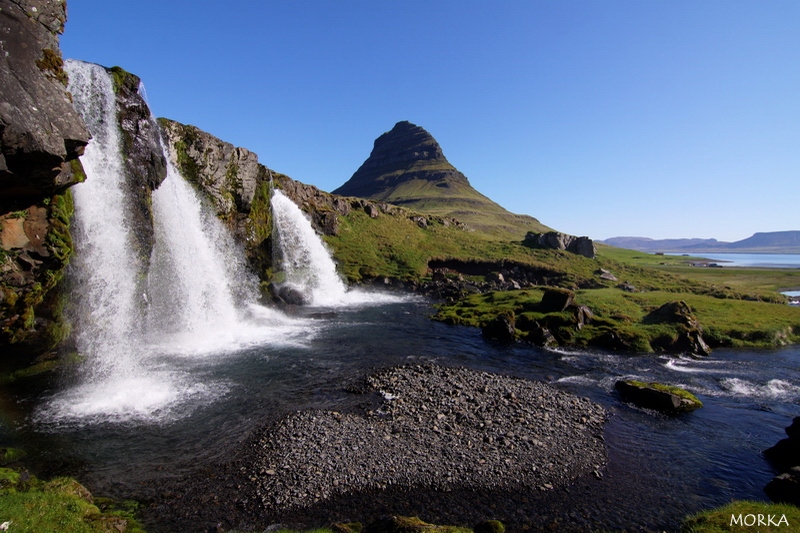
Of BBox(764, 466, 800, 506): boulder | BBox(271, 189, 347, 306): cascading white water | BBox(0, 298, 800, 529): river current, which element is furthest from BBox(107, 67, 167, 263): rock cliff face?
BBox(764, 466, 800, 506): boulder

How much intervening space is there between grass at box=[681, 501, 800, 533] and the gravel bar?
155 inches

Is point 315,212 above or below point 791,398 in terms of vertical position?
above

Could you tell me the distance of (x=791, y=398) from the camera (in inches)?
1024

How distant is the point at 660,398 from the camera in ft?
78.3

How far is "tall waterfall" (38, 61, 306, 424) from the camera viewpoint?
23.1 m

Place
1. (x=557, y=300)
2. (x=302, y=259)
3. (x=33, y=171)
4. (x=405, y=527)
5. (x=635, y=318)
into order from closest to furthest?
(x=405, y=527), (x=33, y=171), (x=635, y=318), (x=557, y=300), (x=302, y=259)

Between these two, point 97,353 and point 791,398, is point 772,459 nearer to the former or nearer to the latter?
point 791,398

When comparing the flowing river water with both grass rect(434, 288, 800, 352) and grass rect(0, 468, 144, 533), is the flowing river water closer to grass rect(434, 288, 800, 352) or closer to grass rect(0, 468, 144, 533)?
grass rect(0, 468, 144, 533)

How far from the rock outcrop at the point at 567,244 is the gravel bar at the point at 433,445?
8084 centimetres

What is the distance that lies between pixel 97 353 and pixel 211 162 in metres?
26.7

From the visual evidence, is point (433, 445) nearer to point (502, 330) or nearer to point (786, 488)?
point (786, 488)

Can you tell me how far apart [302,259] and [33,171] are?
46.0 meters

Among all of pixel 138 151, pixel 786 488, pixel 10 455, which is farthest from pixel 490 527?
pixel 138 151

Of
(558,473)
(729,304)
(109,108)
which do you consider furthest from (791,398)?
(109,108)
